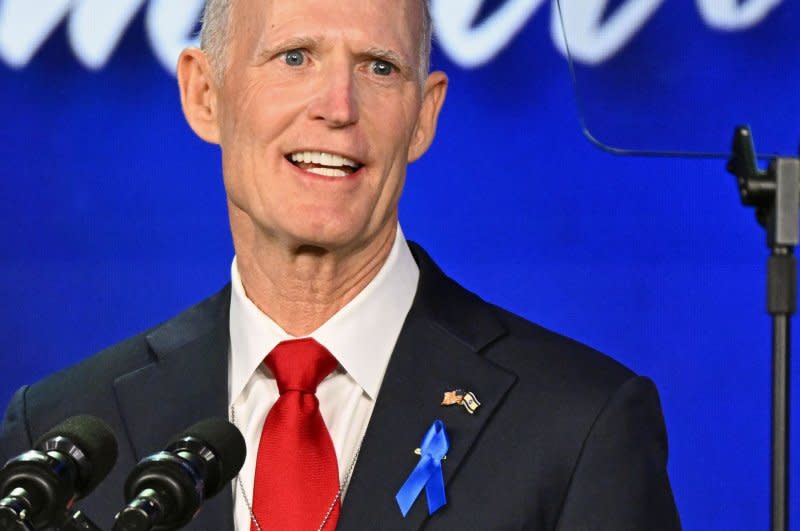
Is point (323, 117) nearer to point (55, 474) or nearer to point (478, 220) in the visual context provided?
point (55, 474)

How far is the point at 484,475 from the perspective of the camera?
1942 mm

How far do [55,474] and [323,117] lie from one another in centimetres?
71

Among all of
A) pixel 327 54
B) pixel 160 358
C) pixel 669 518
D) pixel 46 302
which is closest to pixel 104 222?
pixel 46 302

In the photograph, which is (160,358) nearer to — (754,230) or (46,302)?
(46,302)

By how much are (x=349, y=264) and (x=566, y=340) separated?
30 cm

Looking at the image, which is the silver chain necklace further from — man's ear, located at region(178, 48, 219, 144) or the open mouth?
man's ear, located at region(178, 48, 219, 144)

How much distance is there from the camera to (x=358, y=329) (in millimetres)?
2051

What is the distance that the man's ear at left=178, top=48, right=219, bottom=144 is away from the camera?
7.10 ft

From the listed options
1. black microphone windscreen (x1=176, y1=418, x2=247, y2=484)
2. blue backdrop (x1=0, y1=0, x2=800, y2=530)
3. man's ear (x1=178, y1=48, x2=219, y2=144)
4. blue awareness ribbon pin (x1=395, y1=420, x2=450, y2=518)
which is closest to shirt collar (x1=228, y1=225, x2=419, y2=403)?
blue awareness ribbon pin (x1=395, y1=420, x2=450, y2=518)

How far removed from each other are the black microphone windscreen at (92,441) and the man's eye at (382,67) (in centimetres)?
72

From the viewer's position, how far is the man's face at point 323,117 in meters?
1.95

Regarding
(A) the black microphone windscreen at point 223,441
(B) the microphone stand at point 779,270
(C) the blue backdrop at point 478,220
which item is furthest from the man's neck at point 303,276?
(C) the blue backdrop at point 478,220

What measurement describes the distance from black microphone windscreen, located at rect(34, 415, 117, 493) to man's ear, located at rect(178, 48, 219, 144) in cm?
78

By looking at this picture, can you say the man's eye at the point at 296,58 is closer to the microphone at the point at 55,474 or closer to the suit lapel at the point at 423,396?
the suit lapel at the point at 423,396
